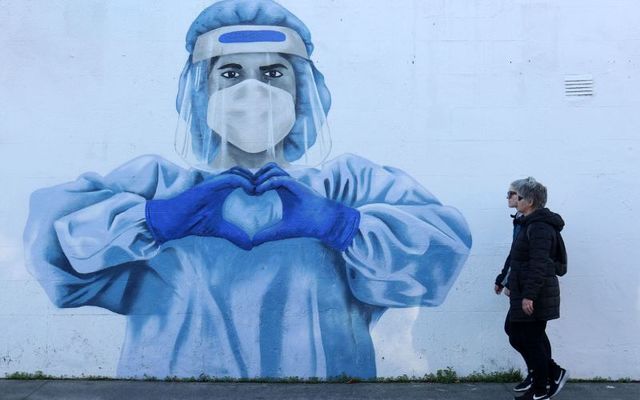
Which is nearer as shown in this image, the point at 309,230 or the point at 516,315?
the point at 516,315

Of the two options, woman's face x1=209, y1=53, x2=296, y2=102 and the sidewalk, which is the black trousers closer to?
the sidewalk

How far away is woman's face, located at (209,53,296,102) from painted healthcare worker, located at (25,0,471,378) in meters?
0.01

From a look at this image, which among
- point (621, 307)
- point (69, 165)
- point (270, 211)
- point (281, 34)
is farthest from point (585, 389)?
point (69, 165)

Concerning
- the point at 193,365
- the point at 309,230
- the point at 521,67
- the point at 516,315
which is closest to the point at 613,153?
the point at 521,67

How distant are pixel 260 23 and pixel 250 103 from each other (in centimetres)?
69

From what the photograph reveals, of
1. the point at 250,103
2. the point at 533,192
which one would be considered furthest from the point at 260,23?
the point at 533,192

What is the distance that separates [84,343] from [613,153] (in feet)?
15.8

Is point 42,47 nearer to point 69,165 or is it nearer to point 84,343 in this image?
point 69,165

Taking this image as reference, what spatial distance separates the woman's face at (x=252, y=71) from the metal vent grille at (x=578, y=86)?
2328mm

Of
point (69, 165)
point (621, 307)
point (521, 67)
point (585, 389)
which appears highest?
point (521, 67)

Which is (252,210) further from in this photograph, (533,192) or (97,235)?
(533,192)

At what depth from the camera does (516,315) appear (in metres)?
4.90

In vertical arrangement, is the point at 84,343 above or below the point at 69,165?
below

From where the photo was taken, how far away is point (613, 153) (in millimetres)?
5703
